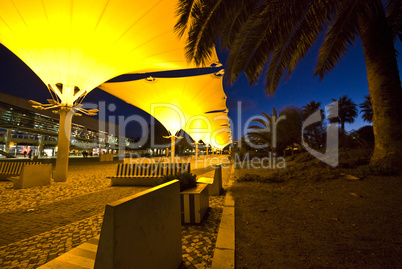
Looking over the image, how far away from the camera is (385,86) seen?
4805 mm

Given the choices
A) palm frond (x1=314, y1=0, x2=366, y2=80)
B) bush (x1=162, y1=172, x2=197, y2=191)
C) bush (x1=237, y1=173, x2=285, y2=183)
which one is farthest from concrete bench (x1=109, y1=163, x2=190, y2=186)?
palm frond (x1=314, y1=0, x2=366, y2=80)

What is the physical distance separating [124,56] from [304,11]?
25.9 ft

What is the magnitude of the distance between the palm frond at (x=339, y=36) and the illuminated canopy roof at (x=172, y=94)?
10974 millimetres

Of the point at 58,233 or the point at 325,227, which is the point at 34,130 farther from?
the point at 325,227

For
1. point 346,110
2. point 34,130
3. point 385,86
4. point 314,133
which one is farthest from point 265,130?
point 34,130

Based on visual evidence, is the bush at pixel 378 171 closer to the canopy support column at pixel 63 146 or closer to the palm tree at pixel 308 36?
the palm tree at pixel 308 36

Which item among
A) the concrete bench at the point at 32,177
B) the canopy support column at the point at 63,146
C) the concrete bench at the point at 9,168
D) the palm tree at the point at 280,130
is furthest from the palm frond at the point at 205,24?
the palm tree at the point at 280,130

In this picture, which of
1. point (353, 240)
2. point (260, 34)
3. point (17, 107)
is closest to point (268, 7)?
point (260, 34)

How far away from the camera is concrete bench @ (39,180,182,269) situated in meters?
1.07

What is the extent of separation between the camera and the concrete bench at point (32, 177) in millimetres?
6180

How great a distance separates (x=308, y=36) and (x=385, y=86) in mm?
2462

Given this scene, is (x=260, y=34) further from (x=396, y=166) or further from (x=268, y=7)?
(x=396, y=166)

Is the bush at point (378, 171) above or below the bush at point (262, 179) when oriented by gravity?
above

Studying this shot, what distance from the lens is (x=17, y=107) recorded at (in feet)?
76.3
